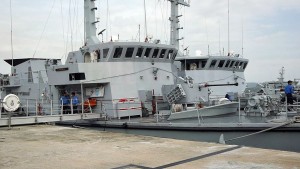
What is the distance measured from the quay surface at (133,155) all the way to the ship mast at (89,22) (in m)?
11.2

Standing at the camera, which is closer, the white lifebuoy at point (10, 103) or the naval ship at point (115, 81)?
the white lifebuoy at point (10, 103)

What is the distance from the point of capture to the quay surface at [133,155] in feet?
18.0

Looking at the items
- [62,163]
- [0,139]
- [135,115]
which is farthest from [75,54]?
[62,163]

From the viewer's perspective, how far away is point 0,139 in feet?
28.8

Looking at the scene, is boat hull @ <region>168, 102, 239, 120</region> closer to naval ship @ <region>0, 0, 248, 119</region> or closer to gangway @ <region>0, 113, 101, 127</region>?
naval ship @ <region>0, 0, 248, 119</region>

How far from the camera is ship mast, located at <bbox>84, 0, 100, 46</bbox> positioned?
18.7m

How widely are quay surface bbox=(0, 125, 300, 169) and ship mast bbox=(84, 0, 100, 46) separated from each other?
36.6 ft

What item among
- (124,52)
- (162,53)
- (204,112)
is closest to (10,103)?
(124,52)

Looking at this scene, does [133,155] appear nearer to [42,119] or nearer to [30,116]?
[42,119]

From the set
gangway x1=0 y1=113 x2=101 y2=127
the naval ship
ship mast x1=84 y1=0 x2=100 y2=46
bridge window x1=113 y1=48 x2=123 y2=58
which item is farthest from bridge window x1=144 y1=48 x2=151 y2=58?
gangway x1=0 y1=113 x2=101 y2=127

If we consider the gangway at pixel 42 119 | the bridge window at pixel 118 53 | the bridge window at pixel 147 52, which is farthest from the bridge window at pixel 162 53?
the gangway at pixel 42 119

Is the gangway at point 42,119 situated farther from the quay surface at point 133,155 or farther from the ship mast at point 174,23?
the ship mast at point 174,23

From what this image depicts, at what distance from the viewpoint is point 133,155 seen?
6.27m

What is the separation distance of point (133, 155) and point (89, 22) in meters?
13.9
